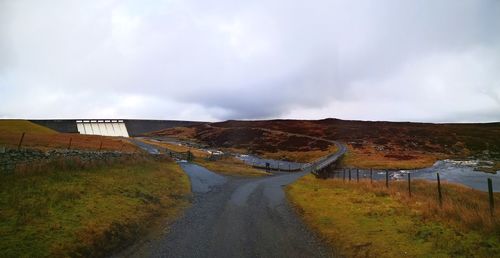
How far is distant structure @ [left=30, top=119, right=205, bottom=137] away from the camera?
444ft

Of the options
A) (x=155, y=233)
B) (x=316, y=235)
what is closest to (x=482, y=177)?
Result: (x=316, y=235)

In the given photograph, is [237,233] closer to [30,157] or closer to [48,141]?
[30,157]

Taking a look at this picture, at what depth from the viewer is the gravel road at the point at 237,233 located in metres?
14.0

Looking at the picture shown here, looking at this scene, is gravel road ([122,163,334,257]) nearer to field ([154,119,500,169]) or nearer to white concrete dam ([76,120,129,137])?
field ([154,119,500,169])

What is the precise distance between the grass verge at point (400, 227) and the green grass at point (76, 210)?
9021mm

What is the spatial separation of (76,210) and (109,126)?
482 feet

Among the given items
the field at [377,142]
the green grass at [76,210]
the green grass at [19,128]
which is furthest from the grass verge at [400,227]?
the field at [377,142]

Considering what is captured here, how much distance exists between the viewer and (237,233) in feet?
55.5

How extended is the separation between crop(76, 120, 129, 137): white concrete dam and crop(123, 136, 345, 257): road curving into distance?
427ft

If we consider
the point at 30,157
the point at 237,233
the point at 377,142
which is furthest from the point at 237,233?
the point at 377,142

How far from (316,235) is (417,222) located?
4840mm

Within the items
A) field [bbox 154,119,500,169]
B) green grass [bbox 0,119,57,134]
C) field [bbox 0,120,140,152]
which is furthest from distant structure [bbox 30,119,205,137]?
field [bbox 0,120,140,152]

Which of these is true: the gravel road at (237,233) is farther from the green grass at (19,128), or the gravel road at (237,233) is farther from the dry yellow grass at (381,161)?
the dry yellow grass at (381,161)

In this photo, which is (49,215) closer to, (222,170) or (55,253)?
(55,253)
